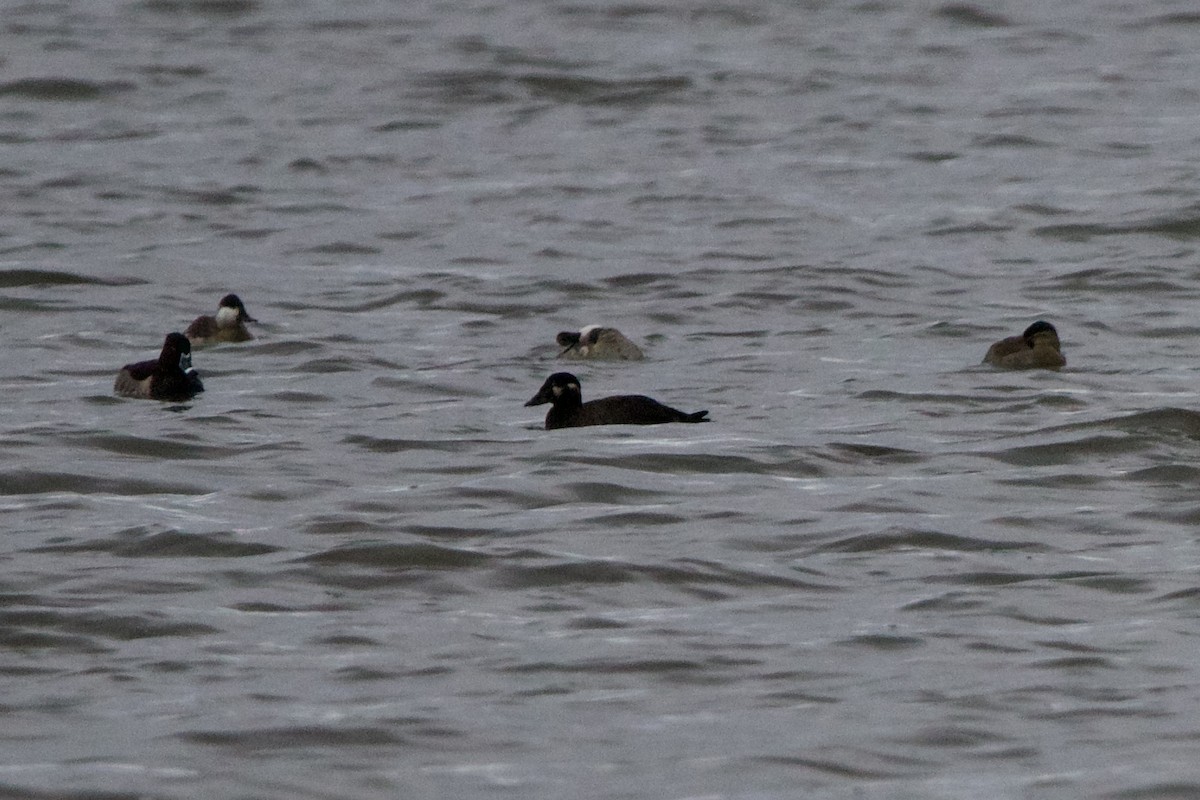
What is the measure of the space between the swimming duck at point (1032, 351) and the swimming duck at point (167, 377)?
15.8 ft

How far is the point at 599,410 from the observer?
522 inches

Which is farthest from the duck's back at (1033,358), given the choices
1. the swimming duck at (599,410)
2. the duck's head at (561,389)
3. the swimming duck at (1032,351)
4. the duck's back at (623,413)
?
the duck's head at (561,389)

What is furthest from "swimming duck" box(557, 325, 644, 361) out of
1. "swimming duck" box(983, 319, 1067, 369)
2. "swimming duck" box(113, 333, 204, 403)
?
"swimming duck" box(113, 333, 204, 403)

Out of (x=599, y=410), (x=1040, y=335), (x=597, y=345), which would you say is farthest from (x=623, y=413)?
(x=1040, y=335)

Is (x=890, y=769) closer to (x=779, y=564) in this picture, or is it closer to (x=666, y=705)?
(x=666, y=705)

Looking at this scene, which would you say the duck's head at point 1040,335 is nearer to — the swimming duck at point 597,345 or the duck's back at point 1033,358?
the duck's back at point 1033,358

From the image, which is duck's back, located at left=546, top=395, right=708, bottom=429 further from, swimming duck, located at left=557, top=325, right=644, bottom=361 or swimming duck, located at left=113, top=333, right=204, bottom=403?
swimming duck, located at left=113, top=333, right=204, bottom=403

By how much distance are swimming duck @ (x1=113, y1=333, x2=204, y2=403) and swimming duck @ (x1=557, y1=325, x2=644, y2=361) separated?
2417 mm

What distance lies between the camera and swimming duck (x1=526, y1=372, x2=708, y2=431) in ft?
43.3

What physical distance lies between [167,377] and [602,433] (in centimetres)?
273

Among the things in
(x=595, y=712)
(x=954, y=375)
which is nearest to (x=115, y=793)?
(x=595, y=712)

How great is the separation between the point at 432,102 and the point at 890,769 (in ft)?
67.9

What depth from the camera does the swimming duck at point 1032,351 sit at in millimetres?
14875

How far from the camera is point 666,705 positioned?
8039 mm
